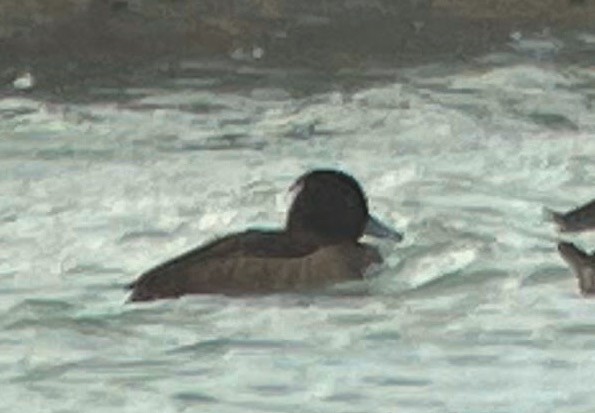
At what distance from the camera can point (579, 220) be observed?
1476cm

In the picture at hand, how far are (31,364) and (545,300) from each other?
276 cm

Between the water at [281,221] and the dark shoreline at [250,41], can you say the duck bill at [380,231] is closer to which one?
the water at [281,221]

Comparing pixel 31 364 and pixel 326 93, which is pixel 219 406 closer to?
pixel 31 364

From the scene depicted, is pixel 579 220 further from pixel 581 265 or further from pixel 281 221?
pixel 281 221

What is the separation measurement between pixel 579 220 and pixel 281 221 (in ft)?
7.07

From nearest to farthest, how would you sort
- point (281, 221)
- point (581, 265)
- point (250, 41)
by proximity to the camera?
1. point (581, 265)
2. point (281, 221)
3. point (250, 41)

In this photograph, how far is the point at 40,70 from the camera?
2114 cm

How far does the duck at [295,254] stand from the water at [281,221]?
0.37 ft

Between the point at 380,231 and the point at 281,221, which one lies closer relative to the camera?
the point at 380,231

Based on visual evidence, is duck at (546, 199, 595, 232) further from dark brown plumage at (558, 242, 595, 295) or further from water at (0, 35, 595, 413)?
dark brown plumage at (558, 242, 595, 295)

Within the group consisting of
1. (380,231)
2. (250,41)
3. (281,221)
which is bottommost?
(281,221)

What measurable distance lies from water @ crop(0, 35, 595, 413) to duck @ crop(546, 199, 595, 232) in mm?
186

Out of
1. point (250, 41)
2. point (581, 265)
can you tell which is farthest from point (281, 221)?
point (250, 41)

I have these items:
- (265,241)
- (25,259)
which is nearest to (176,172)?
(25,259)
